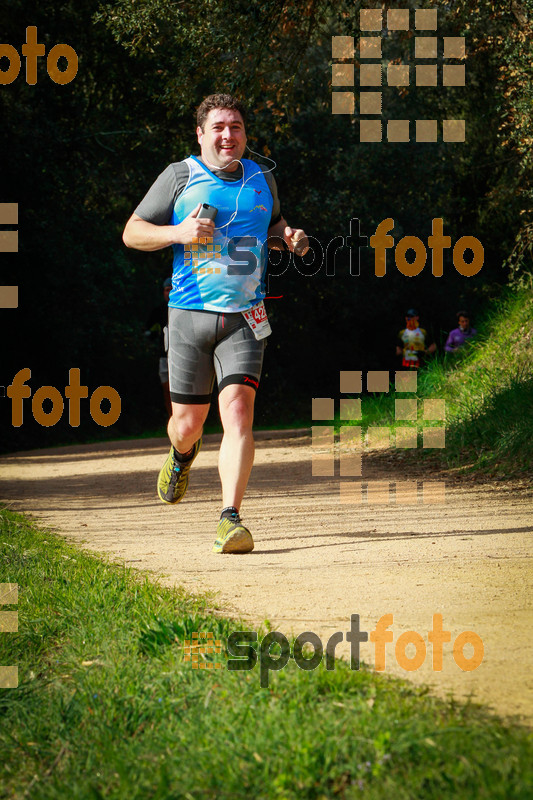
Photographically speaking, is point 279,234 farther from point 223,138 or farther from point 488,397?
point 488,397

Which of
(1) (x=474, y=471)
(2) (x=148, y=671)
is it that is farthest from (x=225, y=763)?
(1) (x=474, y=471)

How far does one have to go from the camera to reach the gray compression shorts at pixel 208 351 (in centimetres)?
496

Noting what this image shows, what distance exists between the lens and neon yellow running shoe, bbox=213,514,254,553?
4859 mm

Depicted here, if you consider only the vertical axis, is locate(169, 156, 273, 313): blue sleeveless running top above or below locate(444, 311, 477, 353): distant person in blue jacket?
above

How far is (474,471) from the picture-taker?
8.61 meters

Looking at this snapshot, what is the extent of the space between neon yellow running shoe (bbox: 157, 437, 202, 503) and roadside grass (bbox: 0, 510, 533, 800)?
224 centimetres

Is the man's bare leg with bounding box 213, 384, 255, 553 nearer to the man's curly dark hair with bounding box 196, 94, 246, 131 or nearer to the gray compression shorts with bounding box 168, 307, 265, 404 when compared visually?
the gray compression shorts with bounding box 168, 307, 265, 404

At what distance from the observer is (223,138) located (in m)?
4.91

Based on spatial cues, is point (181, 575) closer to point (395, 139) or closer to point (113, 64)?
point (113, 64)

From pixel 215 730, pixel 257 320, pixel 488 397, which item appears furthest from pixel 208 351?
pixel 488 397

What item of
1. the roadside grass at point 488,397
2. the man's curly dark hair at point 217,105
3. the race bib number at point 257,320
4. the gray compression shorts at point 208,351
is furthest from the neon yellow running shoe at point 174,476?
the roadside grass at point 488,397
